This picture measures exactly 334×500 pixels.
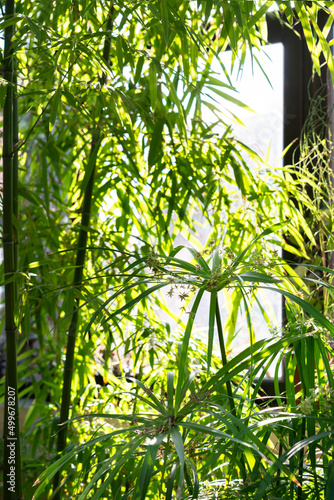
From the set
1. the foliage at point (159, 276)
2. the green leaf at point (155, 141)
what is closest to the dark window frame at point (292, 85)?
the foliage at point (159, 276)

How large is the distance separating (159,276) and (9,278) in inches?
11.0

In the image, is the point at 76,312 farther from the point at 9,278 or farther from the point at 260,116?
the point at 260,116

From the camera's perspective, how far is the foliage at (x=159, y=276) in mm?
604

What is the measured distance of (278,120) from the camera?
5.00 feet

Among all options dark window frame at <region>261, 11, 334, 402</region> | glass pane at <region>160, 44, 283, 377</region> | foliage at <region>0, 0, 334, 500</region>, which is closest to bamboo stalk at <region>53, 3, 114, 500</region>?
foliage at <region>0, 0, 334, 500</region>

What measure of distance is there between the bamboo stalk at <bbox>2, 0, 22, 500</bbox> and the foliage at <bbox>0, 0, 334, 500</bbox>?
3 cm

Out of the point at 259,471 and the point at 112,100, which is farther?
the point at 112,100

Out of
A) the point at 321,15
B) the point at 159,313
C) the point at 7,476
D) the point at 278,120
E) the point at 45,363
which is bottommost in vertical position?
the point at 7,476

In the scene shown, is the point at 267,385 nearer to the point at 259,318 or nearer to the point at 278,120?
the point at 259,318

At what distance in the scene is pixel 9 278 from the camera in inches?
32.0

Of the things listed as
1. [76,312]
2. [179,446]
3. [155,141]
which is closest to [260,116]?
[155,141]

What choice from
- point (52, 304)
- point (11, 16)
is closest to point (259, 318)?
point (52, 304)

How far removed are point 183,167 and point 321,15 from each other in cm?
65

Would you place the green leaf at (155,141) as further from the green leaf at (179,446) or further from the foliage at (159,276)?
the green leaf at (179,446)
